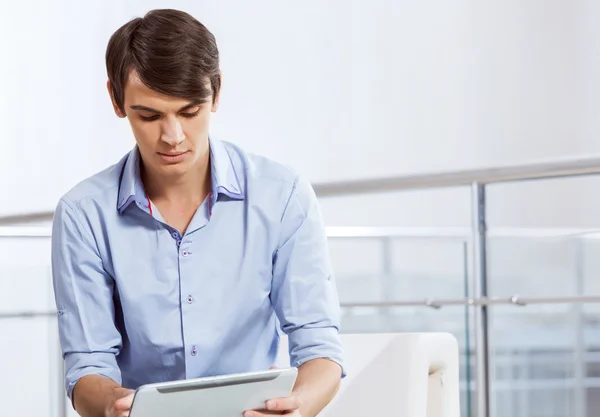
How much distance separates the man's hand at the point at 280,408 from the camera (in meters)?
1.09

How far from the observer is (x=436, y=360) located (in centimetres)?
137

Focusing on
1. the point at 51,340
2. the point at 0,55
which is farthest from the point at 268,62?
the point at 51,340

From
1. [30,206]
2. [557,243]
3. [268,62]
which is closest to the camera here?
[557,243]

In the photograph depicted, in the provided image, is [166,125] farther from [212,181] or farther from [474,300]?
[474,300]

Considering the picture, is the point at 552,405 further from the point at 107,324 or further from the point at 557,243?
the point at 107,324

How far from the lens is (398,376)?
1348mm

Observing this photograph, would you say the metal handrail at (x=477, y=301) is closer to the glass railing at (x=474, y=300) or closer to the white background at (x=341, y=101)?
the glass railing at (x=474, y=300)

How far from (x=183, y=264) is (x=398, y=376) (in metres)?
0.34

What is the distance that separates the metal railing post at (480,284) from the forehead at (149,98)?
0.88m

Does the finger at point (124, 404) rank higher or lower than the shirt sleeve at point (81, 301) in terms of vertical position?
lower

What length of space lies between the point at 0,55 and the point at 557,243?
5671 mm

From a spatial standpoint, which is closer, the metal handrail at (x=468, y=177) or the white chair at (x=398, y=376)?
the white chair at (x=398, y=376)

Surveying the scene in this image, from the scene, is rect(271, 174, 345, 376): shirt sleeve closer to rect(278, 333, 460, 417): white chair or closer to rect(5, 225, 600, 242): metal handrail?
rect(278, 333, 460, 417): white chair

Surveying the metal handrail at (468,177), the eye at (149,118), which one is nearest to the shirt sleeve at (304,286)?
the eye at (149,118)
